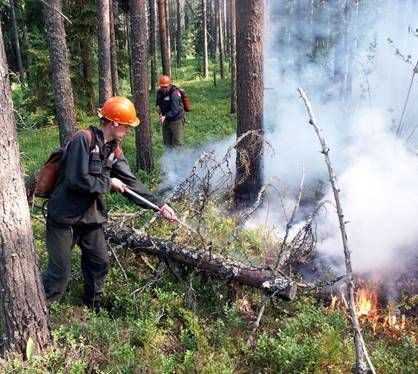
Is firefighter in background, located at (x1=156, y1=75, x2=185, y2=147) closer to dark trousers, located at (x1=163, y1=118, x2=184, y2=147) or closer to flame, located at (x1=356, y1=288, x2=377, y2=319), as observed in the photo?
dark trousers, located at (x1=163, y1=118, x2=184, y2=147)

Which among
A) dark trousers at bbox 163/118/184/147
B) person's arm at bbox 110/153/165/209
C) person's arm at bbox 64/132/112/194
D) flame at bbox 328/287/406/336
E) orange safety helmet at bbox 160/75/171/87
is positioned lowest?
flame at bbox 328/287/406/336

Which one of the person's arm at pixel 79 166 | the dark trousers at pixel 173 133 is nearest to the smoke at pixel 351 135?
the dark trousers at pixel 173 133

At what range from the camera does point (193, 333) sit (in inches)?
154

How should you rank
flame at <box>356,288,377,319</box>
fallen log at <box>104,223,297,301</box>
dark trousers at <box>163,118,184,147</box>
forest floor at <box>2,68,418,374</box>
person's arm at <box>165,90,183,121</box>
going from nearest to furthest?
1. forest floor at <box>2,68,418,374</box>
2. fallen log at <box>104,223,297,301</box>
3. flame at <box>356,288,377,319</box>
4. person's arm at <box>165,90,183,121</box>
5. dark trousers at <box>163,118,184,147</box>

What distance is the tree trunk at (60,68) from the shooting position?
312 inches

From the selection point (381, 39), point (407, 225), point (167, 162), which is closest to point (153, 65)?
point (381, 39)

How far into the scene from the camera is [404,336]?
167 inches

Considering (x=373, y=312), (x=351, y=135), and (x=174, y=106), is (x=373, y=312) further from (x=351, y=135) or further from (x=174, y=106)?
(x=174, y=106)

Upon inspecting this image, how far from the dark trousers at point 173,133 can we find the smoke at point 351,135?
36cm

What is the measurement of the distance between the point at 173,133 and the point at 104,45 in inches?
150

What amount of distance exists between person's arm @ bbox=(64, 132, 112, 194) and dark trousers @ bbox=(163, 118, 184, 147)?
6.55 m

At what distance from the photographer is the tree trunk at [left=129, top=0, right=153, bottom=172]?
8.36 m

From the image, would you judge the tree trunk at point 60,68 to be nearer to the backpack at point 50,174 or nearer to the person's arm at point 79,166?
the backpack at point 50,174

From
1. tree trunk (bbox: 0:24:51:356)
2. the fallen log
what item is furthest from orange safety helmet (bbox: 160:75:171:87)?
tree trunk (bbox: 0:24:51:356)
